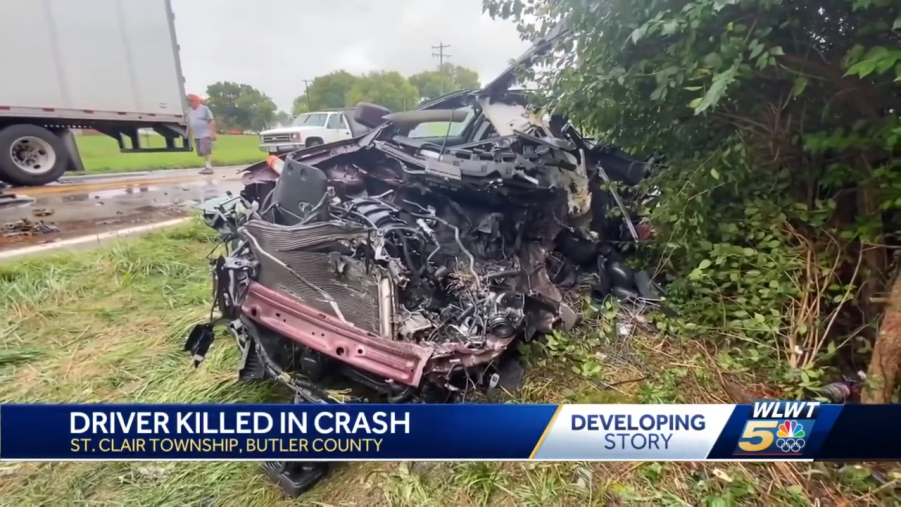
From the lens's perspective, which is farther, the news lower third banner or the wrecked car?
the wrecked car

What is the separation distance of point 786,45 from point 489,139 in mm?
1572

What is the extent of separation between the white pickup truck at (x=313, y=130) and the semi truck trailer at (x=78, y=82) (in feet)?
4.33

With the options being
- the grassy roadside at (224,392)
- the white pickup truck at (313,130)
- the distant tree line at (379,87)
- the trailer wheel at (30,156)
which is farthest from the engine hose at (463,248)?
the trailer wheel at (30,156)

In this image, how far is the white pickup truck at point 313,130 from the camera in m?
2.78

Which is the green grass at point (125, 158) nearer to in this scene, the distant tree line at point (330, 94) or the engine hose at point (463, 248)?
the distant tree line at point (330, 94)

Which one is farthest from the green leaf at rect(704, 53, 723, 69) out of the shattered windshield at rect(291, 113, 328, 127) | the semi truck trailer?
the semi truck trailer

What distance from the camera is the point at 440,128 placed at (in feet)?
9.82

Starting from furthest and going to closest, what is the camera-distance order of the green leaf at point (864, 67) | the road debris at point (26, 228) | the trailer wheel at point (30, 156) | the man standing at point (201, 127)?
1. the trailer wheel at point (30, 156)
2. the road debris at point (26, 228)
3. the man standing at point (201, 127)
4. the green leaf at point (864, 67)

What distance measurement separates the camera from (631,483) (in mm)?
1554

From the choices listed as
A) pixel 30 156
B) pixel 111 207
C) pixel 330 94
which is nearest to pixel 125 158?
pixel 111 207

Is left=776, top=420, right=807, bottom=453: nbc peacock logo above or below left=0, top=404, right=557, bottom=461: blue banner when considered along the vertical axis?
below

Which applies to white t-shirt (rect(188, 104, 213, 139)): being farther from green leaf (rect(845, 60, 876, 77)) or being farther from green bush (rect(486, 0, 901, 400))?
green leaf (rect(845, 60, 876, 77))

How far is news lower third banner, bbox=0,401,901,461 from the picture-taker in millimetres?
1286

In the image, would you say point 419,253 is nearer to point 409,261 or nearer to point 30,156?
point 409,261
